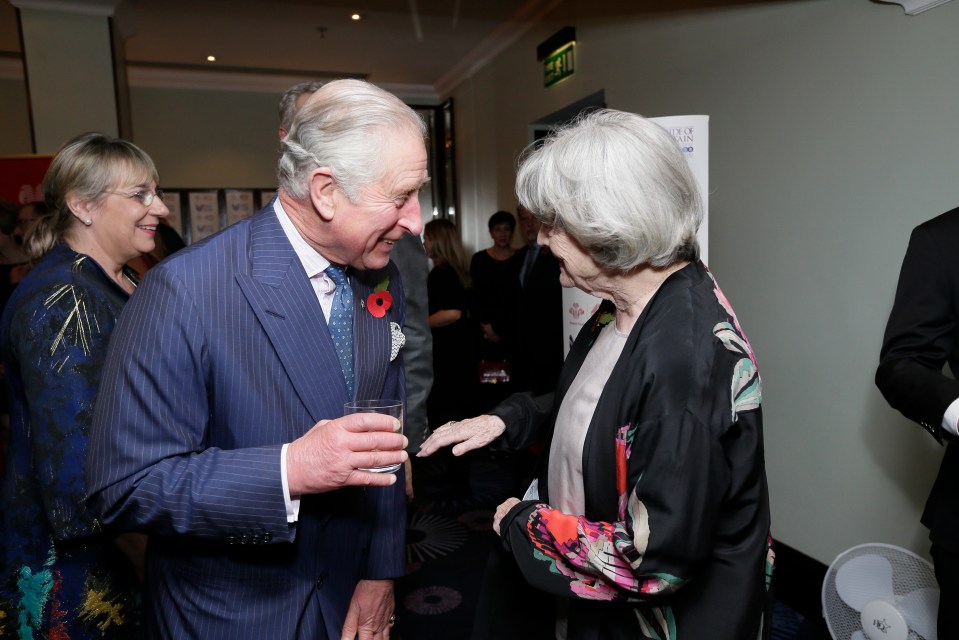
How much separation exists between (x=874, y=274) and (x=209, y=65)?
725 cm

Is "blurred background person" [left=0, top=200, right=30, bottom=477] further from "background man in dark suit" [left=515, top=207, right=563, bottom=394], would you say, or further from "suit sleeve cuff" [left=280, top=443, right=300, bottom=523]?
"suit sleeve cuff" [left=280, top=443, right=300, bottom=523]

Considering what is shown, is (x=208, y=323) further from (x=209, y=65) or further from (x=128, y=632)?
(x=209, y=65)

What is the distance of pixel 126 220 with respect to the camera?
1.71 meters

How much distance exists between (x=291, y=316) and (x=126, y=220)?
3.02 ft

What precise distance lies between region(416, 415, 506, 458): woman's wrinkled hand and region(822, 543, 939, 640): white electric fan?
1.27 meters

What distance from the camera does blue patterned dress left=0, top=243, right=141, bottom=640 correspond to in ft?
4.59

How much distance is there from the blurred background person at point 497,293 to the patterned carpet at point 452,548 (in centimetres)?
87

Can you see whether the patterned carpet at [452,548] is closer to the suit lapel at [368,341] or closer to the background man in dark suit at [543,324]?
the suit lapel at [368,341]

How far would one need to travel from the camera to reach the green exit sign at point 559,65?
193 inches

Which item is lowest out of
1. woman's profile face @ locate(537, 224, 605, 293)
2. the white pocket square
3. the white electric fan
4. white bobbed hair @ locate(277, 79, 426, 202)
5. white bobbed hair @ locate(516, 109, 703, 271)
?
the white electric fan

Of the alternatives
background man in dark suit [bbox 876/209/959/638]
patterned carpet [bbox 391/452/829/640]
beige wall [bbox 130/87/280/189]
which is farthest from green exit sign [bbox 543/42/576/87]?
beige wall [bbox 130/87/280/189]

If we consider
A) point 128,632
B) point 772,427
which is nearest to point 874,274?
point 772,427

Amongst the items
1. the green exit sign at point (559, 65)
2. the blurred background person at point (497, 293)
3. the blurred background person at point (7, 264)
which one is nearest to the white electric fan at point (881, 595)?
the blurred background person at point (497, 293)

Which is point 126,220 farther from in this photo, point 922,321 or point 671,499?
point 922,321
